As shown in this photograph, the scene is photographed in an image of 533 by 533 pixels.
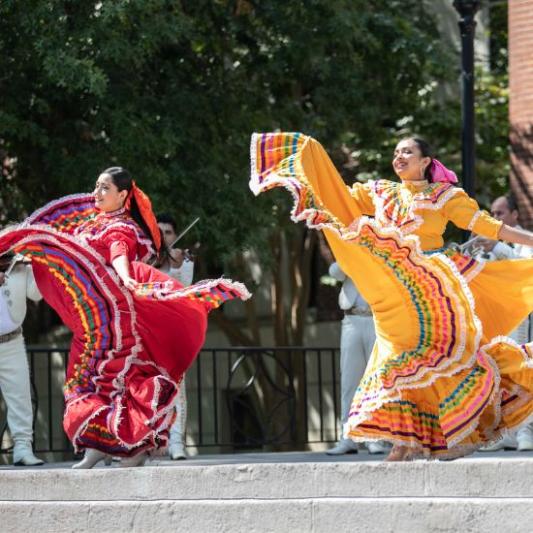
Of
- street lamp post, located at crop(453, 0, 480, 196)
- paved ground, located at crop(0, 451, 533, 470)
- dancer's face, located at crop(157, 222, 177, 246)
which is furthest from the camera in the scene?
street lamp post, located at crop(453, 0, 480, 196)

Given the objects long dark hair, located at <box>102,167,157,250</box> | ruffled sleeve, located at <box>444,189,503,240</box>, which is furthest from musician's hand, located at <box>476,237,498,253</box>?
long dark hair, located at <box>102,167,157,250</box>

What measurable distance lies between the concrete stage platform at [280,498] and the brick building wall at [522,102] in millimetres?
9308

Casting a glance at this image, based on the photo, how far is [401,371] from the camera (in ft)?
28.9

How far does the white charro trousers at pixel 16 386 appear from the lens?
11.1m

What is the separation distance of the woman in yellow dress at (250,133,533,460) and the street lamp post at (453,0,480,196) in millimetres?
4191

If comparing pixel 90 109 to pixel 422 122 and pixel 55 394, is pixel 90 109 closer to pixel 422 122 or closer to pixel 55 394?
pixel 422 122

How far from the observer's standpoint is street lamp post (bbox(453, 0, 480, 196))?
530 inches

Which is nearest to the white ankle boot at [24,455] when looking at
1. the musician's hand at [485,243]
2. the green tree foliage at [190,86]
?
the musician's hand at [485,243]

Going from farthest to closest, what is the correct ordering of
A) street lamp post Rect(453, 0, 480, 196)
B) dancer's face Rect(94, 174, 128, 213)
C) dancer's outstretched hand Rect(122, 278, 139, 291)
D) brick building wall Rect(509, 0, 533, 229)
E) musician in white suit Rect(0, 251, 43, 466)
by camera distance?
brick building wall Rect(509, 0, 533, 229) → street lamp post Rect(453, 0, 480, 196) → musician in white suit Rect(0, 251, 43, 466) → dancer's face Rect(94, 174, 128, 213) → dancer's outstretched hand Rect(122, 278, 139, 291)

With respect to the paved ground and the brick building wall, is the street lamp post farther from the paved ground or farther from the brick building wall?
the brick building wall

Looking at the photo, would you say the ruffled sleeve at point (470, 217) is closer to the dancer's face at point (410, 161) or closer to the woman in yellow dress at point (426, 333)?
the woman in yellow dress at point (426, 333)

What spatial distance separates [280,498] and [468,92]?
6.45 m

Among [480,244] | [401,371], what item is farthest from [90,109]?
[401,371]

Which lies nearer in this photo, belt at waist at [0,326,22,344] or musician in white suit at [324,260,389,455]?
belt at waist at [0,326,22,344]
